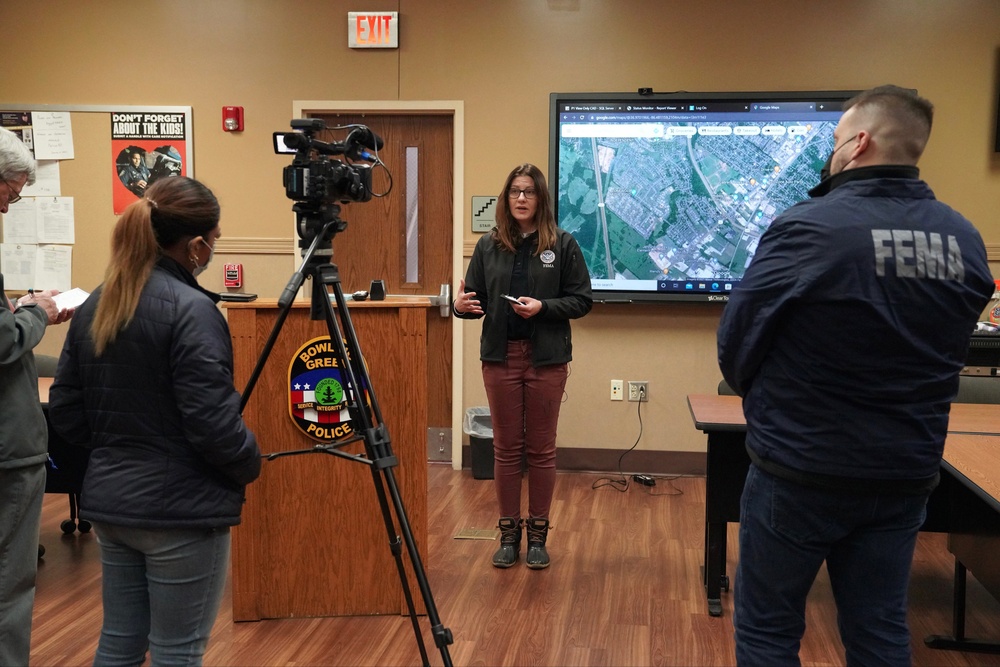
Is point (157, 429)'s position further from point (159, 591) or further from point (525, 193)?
point (525, 193)

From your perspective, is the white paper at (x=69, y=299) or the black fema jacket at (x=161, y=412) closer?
the black fema jacket at (x=161, y=412)

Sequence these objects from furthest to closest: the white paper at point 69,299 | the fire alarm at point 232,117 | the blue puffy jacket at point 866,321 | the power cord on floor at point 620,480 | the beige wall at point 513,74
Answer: the fire alarm at point 232,117
the power cord on floor at point 620,480
the beige wall at point 513,74
the white paper at point 69,299
the blue puffy jacket at point 866,321

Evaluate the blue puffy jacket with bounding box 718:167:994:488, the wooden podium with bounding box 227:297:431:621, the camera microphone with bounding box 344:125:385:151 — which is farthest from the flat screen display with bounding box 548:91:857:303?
the blue puffy jacket with bounding box 718:167:994:488

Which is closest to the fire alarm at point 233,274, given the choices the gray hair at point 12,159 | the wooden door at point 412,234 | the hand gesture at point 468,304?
the wooden door at point 412,234

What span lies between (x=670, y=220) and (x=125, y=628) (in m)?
3.66

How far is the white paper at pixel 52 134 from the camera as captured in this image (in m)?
5.02

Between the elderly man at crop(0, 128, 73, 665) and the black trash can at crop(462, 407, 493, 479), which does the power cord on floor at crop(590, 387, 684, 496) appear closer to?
the black trash can at crop(462, 407, 493, 479)

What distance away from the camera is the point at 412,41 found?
15.8ft

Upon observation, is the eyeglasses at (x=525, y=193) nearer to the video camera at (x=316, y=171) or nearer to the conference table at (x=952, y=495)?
the conference table at (x=952, y=495)

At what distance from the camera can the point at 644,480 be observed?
4.64 m

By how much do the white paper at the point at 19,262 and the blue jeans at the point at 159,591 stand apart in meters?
4.04

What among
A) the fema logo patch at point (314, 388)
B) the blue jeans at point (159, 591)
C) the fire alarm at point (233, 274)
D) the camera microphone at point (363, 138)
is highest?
the camera microphone at point (363, 138)

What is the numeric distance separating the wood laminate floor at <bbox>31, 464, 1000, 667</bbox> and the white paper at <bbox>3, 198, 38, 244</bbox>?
6.54 ft

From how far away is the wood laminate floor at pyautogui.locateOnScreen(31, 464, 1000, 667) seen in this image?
103 inches
